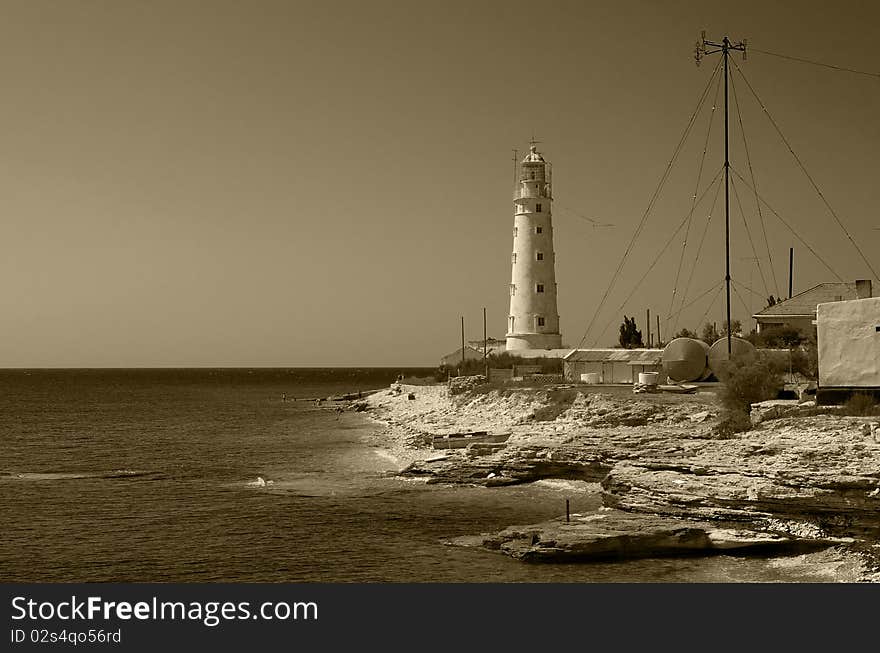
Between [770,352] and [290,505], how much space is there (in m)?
26.0

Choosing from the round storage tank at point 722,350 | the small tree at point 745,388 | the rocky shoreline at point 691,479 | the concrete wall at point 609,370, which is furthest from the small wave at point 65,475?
the round storage tank at point 722,350

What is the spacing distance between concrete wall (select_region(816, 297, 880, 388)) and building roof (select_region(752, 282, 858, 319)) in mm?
23418

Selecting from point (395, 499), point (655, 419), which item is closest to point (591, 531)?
point (395, 499)

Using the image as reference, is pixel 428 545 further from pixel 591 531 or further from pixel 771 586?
pixel 771 586

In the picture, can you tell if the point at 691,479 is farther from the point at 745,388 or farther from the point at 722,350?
the point at 722,350

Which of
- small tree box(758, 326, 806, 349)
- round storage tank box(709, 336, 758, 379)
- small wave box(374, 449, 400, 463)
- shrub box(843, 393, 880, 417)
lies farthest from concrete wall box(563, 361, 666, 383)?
shrub box(843, 393, 880, 417)

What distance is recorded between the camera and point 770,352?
45.2 meters

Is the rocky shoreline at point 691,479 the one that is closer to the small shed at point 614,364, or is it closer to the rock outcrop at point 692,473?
the rock outcrop at point 692,473

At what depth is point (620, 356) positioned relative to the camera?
57.0 meters

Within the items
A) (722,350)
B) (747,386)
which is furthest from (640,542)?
(722,350)

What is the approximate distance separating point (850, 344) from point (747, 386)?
14.8 feet

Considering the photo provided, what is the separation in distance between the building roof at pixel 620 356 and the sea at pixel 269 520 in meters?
14.4

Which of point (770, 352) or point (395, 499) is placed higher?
point (770, 352)

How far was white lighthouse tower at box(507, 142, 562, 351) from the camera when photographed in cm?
7312
